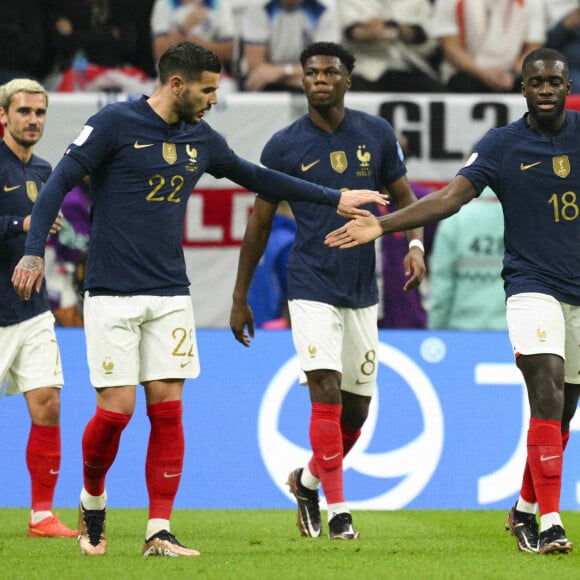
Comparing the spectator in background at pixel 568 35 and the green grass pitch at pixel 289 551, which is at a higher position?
the spectator in background at pixel 568 35

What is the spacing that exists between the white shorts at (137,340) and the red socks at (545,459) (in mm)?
1677

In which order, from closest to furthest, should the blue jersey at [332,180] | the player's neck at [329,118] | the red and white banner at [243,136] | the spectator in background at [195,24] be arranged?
the blue jersey at [332,180] → the player's neck at [329,118] → the red and white banner at [243,136] → the spectator in background at [195,24]

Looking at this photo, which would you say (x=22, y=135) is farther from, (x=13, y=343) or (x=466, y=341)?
(x=466, y=341)

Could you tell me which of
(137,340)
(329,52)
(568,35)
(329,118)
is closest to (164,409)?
(137,340)

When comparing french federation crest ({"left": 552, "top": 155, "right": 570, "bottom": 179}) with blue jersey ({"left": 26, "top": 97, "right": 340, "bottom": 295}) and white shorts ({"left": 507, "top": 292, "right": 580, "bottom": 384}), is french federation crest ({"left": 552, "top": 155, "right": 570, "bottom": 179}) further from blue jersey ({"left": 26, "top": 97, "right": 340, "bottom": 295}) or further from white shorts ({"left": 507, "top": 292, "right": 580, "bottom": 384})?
blue jersey ({"left": 26, "top": 97, "right": 340, "bottom": 295})

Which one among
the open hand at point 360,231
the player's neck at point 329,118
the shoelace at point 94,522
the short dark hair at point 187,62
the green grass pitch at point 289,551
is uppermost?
the short dark hair at point 187,62

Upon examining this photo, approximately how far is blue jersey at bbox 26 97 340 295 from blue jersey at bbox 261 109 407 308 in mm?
1356

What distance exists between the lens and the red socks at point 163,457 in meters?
6.53

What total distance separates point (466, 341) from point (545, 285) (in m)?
2.87

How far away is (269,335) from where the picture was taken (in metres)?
9.70

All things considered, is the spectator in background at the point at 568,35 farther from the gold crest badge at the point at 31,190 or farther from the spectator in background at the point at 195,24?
the gold crest badge at the point at 31,190

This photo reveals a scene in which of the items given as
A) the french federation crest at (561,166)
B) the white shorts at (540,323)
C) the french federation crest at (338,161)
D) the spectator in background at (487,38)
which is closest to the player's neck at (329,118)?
the french federation crest at (338,161)

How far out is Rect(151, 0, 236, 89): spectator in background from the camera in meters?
12.7

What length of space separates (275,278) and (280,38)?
2.89 m
